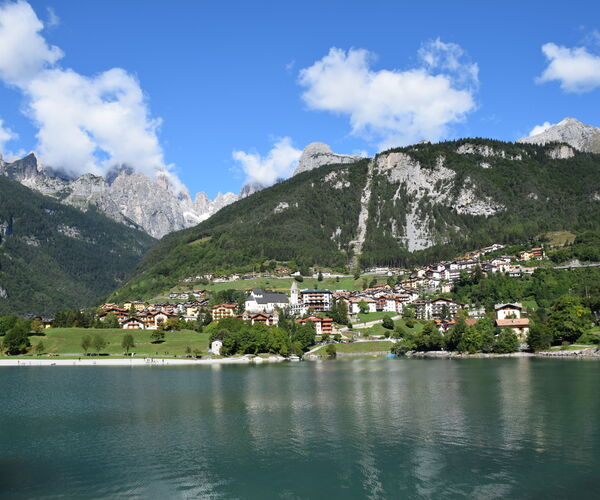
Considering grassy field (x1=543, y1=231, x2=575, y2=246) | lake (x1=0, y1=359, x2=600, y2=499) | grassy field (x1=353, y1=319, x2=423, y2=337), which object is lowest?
lake (x1=0, y1=359, x2=600, y2=499)

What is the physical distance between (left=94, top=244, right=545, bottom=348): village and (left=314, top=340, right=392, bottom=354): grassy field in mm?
7305

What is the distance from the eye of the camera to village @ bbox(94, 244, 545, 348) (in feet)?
447

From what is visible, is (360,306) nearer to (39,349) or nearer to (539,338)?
(539,338)

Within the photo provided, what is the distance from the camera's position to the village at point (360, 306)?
136 metres

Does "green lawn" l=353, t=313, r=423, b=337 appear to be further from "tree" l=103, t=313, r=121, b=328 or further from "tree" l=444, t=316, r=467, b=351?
"tree" l=103, t=313, r=121, b=328

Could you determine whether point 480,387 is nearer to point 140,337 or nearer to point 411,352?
point 411,352

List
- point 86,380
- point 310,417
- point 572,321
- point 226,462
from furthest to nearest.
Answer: point 572,321
point 86,380
point 310,417
point 226,462

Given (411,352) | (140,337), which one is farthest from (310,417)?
(140,337)

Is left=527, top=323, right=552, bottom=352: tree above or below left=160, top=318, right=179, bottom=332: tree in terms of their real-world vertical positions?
below

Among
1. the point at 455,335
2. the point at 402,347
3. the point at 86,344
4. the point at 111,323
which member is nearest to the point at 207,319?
the point at 111,323

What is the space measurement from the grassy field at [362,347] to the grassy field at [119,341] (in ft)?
93.4

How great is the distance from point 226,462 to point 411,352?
288 feet

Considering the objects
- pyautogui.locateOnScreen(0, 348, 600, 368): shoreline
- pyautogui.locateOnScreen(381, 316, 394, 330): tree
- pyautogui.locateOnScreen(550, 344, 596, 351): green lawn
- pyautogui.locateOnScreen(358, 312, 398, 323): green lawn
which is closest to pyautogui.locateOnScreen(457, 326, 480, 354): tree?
pyautogui.locateOnScreen(0, 348, 600, 368): shoreline

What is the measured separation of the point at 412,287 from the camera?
18138 cm
